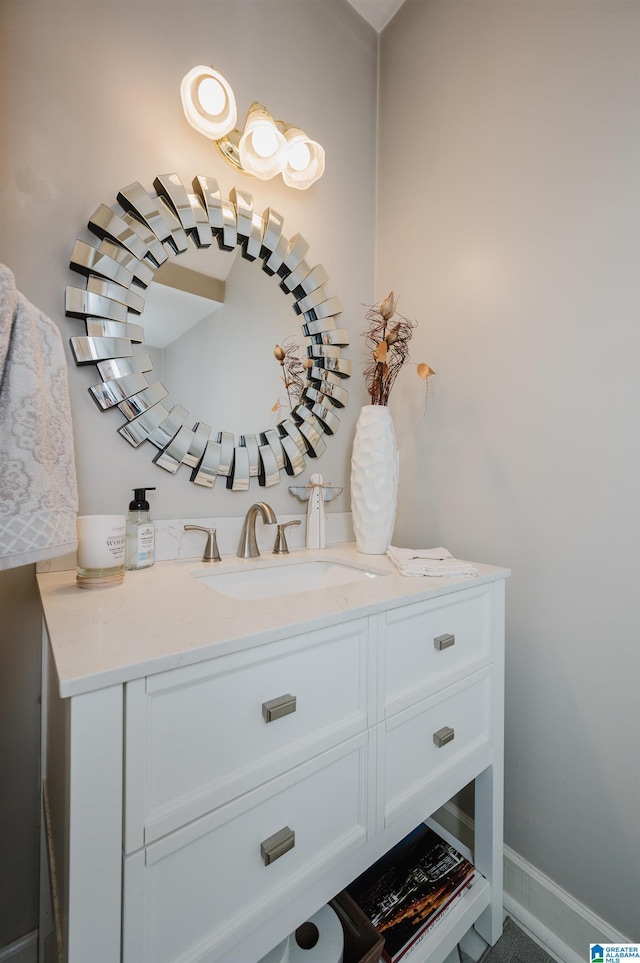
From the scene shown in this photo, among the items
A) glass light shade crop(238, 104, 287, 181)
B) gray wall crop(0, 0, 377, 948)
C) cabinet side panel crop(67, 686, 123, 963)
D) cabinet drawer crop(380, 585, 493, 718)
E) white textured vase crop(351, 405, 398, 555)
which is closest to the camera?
cabinet side panel crop(67, 686, 123, 963)

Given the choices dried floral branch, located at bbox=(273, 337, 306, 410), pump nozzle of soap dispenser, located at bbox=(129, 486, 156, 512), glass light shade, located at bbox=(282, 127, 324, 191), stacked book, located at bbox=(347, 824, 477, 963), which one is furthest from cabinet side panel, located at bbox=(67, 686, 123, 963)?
glass light shade, located at bbox=(282, 127, 324, 191)

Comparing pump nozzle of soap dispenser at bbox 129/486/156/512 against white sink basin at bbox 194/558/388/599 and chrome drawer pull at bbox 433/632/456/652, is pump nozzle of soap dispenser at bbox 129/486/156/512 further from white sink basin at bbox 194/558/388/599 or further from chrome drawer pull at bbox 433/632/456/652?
chrome drawer pull at bbox 433/632/456/652

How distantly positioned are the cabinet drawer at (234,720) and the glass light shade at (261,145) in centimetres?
124

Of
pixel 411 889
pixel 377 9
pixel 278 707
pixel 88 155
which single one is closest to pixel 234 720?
pixel 278 707

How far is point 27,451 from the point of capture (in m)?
0.61

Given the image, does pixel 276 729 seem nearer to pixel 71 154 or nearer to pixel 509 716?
pixel 509 716

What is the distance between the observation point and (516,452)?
113 cm

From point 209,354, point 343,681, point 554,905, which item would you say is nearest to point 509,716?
point 554,905

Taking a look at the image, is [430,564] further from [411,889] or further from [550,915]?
[550,915]

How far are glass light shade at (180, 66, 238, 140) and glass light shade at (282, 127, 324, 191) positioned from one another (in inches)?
8.0

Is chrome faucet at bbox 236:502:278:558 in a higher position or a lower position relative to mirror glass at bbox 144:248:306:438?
lower

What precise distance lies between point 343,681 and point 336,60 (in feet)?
6.58

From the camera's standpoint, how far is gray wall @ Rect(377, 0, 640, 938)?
3.03 feet

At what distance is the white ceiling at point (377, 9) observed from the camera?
1.50 m
